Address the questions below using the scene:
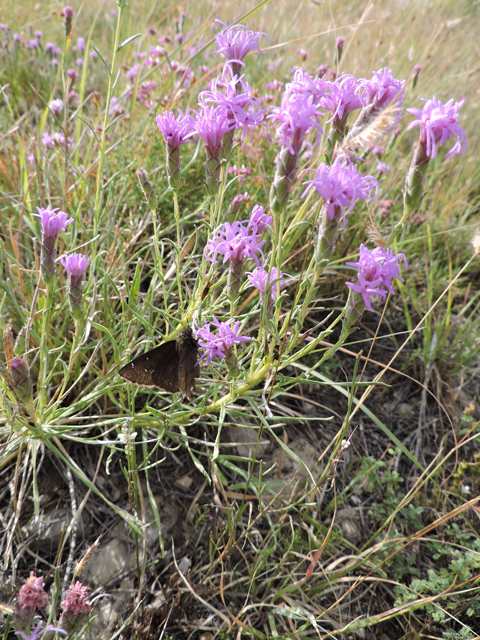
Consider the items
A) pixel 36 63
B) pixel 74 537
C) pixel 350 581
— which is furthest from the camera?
pixel 36 63

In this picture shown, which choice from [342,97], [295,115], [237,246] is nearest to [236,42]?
[342,97]

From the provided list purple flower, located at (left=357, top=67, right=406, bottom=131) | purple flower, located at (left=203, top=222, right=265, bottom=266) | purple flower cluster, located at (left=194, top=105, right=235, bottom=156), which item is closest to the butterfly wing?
purple flower, located at (left=203, top=222, right=265, bottom=266)

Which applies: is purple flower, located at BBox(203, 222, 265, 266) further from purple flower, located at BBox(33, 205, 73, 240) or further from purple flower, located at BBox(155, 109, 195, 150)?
purple flower, located at BBox(33, 205, 73, 240)

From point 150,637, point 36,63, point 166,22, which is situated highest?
point 166,22

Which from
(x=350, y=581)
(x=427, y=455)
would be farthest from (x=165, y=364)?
(x=427, y=455)

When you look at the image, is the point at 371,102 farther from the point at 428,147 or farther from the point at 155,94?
the point at 155,94

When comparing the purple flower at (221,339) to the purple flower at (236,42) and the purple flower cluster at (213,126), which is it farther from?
the purple flower at (236,42)

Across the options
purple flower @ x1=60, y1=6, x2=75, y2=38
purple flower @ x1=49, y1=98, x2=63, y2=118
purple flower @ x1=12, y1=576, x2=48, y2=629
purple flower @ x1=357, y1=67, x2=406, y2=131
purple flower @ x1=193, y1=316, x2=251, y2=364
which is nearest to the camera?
purple flower @ x1=12, y1=576, x2=48, y2=629

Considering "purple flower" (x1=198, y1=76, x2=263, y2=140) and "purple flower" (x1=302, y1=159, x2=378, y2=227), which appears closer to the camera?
"purple flower" (x1=302, y1=159, x2=378, y2=227)
